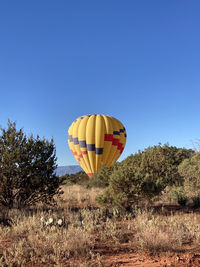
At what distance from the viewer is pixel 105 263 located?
17.2 feet

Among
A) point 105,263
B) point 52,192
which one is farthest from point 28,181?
point 105,263

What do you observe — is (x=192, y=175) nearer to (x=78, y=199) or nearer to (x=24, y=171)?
(x=78, y=199)

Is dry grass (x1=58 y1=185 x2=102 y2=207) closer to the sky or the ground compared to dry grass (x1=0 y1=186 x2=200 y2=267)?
closer to the sky

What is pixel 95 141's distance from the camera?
3188 centimetres

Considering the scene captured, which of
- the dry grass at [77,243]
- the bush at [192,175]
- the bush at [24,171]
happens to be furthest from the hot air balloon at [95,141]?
the dry grass at [77,243]

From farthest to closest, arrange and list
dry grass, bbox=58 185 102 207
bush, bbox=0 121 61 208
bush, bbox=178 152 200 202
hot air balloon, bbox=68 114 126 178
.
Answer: hot air balloon, bbox=68 114 126 178 → bush, bbox=178 152 200 202 → dry grass, bbox=58 185 102 207 → bush, bbox=0 121 61 208

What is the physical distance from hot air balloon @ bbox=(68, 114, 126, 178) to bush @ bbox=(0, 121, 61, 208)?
61.2ft

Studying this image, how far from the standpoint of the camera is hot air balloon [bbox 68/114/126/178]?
3180 cm

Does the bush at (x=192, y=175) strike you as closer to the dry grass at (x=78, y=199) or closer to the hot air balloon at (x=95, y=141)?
the dry grass at (x=78, y=199)

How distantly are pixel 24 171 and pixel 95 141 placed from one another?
20021 millimetres

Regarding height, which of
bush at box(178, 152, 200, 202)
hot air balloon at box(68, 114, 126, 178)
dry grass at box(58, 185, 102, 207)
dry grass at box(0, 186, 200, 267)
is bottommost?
dry grass at box(0, 186, 200, 267)

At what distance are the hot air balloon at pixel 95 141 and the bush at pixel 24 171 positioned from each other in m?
18.7

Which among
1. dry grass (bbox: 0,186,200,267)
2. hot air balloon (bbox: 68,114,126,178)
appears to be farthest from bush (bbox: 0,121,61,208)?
hot air balloon (bbox: 68,114,126,178)

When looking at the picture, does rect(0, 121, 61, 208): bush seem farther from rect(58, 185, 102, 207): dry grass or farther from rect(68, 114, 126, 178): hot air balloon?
rect(68, 114, 126, 178): hot air balloon
